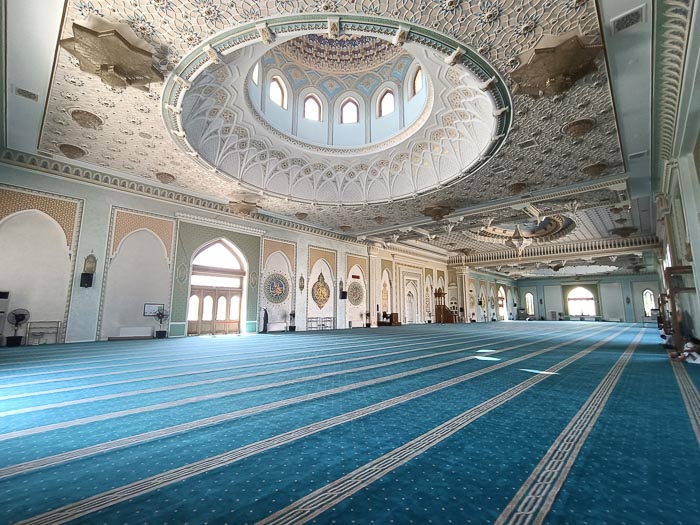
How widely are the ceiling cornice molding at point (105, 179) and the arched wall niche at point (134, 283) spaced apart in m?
1.06

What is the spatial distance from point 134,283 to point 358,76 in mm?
8195

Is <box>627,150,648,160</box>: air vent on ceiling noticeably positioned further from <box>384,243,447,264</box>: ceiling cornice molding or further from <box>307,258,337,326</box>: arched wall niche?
<box>384,243,447,264</box>: ceiling cornice molding

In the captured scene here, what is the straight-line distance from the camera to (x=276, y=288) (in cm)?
1168

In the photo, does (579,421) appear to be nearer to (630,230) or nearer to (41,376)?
(41,376)

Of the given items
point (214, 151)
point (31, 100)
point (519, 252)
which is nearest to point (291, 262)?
point (214, 151)

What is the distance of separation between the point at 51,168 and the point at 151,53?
4.68 metres

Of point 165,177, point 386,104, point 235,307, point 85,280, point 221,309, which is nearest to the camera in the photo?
point 85,280

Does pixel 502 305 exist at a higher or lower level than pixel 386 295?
lower

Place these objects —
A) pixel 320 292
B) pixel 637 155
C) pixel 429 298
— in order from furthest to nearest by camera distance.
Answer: pixel 429 298
pixel 320 292
pixel 637 155

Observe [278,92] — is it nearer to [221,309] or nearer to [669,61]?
[221,309]

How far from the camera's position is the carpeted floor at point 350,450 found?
1.19 meters

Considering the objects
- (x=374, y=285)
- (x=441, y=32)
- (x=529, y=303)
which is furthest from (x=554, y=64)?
(x=529, y=303)

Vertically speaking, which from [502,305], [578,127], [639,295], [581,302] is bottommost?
[502,305]

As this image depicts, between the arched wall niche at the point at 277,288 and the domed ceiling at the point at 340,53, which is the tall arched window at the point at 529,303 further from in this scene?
the domed ceiling at the point at 340,53
